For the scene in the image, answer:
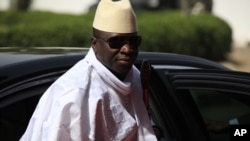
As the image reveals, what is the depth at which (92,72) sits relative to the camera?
2.49m

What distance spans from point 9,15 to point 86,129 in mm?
18992

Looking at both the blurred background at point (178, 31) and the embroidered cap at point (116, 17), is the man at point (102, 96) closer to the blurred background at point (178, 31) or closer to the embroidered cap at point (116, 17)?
the embroidered cap at point (116, 17)

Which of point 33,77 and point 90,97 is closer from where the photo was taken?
point 90,97

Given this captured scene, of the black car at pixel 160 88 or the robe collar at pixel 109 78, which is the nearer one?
the robe collar at pixel 109 78

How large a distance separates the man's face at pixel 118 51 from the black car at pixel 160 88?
1.66 ft

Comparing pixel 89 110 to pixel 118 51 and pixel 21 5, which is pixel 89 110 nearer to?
pixel 118 51

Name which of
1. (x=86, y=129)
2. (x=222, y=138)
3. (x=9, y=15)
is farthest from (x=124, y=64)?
(x=9, y=15)

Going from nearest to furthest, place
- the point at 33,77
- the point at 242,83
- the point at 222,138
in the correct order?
the point at 33,77 → the point at 242,83 → the point at 222,138

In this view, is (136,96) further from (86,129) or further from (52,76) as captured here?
(52,76)

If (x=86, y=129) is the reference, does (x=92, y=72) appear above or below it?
above

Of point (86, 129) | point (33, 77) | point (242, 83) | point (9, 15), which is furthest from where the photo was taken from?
point (9, 15)

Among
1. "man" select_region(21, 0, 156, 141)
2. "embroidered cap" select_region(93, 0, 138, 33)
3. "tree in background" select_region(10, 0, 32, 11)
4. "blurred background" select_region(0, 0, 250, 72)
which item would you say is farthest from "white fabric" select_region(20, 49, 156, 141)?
"tree in background" select_region(10, 0, 32, 11)

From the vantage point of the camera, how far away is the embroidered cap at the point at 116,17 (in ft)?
8.18

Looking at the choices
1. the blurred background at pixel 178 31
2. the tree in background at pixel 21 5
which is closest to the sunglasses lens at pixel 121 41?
the blurred background at pixel 178 31
